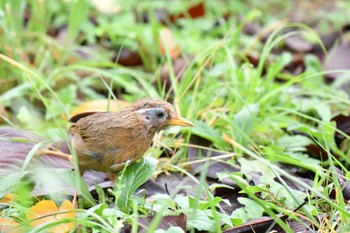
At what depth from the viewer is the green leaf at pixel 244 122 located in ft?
11.4

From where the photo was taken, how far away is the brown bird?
2818mm

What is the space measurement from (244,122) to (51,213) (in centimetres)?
133

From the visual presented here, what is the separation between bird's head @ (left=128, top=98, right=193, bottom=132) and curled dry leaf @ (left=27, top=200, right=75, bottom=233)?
49cm

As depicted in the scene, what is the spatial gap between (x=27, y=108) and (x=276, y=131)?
1.47 metres

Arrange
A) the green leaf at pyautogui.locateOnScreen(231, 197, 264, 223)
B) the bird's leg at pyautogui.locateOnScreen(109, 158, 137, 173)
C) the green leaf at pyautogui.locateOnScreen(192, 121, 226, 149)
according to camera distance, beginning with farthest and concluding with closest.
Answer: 1. the green leaf at pyautogui.locateOnScreen(192, 121, 226, 149)
2. the bird's leg at pyautogui.locateOnScreen(109, 158, 137, 173)
3. the green leaf at pyautogui.locateOnScreen(231, 197, 264, 223)

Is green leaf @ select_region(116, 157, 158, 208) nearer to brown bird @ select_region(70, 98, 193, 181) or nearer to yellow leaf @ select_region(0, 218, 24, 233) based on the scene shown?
brown bird @ select_region(70, 98, 193, 181)

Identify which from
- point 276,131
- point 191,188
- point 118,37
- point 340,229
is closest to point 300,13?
point 118,37

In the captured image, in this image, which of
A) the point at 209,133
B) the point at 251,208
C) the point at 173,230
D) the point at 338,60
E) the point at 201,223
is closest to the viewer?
the point at 173,230

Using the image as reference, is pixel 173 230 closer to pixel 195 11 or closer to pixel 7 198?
pixel 7 198

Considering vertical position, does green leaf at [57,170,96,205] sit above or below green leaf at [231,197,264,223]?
above

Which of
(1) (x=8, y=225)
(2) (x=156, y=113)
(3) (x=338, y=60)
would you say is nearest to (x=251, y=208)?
(2) (x=156, y=113)

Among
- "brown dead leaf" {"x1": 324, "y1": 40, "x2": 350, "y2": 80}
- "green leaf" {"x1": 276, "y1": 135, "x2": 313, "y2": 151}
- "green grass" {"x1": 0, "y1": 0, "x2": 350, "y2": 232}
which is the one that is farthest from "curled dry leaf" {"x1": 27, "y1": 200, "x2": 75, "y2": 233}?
"brown dead leaf" {"x1": 324, "y1": 40, "x2": 350, "y2": 80}

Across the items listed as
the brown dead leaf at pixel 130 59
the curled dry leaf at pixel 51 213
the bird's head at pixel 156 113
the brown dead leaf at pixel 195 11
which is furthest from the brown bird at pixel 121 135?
the brown dead leaf at pixel 195 11

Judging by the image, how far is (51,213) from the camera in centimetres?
256
